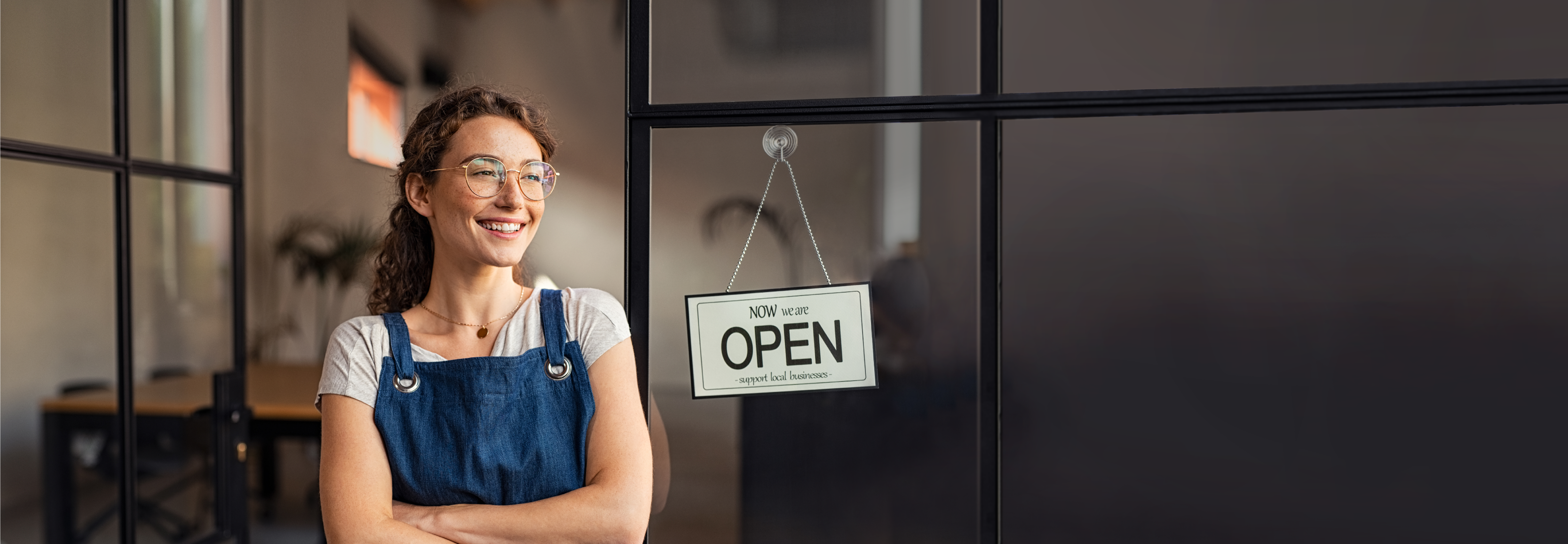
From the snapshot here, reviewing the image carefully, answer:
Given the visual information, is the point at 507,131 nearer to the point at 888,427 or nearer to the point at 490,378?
the point at 490,378

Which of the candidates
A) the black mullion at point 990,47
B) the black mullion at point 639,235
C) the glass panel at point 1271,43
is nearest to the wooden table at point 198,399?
the black mullion at point 639,235

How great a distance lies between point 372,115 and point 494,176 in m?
1.80

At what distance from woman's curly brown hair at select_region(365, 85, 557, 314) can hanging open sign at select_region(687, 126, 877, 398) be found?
1.68 ft

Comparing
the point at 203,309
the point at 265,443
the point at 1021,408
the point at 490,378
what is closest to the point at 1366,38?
the point at 1021,408

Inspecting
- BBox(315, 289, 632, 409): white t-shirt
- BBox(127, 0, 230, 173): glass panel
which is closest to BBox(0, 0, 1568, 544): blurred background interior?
BBox(315, 289, 632, 409): white t-shirt

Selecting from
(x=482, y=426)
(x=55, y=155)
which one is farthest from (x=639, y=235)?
(x=55, y=155)

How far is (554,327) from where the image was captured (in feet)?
4.81

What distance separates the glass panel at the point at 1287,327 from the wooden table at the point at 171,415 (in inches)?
102

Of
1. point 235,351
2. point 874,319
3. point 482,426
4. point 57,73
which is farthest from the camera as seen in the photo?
point 235,351

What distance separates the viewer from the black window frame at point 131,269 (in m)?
2.79

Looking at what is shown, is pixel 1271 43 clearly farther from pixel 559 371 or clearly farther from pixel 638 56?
pixel 559 371

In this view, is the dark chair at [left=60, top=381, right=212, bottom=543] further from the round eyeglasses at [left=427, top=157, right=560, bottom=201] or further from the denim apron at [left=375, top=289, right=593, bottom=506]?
the round eyeglasses at [left=427, top=157, right=560, bottom=201]

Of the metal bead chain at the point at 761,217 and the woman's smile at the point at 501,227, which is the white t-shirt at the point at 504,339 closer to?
the woman's smile at the point at 501,227

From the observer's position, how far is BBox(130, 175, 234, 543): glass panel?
329 centimetres
